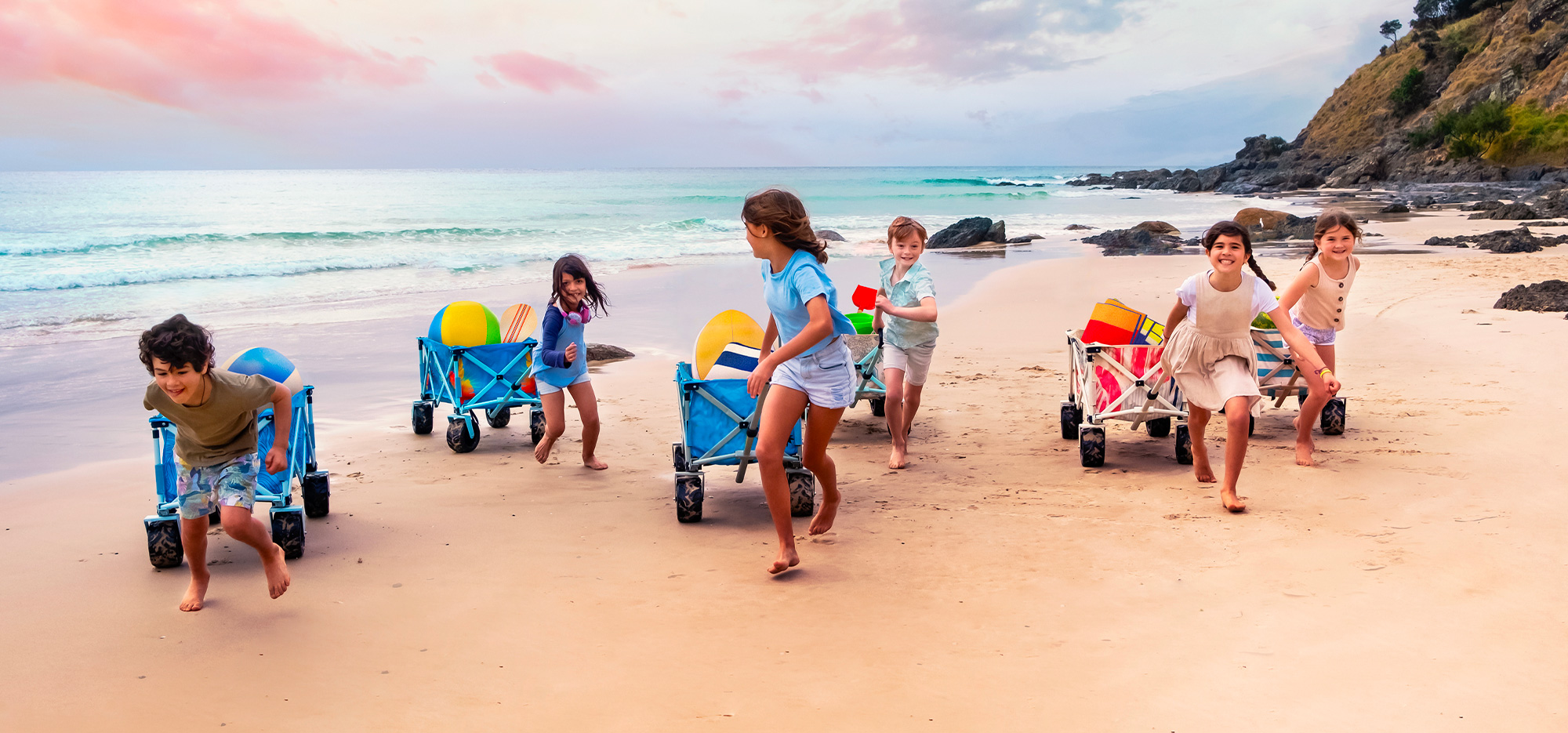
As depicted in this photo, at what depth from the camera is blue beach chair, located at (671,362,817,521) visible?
507 centimetres

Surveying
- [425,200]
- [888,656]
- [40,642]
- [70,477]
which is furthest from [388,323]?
[425,200]

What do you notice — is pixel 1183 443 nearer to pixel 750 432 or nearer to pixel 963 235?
pixel 750 432

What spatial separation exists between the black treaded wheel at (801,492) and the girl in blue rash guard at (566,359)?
5.24ft

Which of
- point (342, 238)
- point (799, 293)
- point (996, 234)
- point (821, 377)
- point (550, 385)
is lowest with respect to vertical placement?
point (550, 385)

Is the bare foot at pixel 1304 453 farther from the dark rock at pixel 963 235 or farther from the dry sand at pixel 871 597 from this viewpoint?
the dark rock at pixel 963 235

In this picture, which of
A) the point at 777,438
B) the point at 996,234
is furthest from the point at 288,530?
the point at 996,234

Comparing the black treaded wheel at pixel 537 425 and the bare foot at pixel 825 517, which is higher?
the black treaded wheel at pixel 537 425

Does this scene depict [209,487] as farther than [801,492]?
No

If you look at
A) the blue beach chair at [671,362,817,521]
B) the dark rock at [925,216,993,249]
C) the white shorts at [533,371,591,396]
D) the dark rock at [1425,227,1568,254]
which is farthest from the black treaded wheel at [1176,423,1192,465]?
the dark rock at [925,216,993,249]

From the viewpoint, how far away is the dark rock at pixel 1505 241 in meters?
16.2

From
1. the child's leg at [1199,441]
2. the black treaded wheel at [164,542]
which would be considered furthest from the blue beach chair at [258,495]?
the child's leg at [1199,441]

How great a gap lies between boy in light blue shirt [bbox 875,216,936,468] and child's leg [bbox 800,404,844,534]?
1.49 metres

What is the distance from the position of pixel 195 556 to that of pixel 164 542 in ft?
1.88

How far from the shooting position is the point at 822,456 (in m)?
4.44
